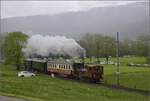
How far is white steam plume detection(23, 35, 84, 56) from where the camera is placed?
6519 cm

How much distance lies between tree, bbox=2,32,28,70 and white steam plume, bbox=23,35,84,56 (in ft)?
6.52

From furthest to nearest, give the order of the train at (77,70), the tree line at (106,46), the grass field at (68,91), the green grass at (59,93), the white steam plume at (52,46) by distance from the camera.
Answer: the tree line at (106,46)
the white steam plume at (52,46)
the train at (77,70)
the grass field at (68,91)
the green grass at (59,93)

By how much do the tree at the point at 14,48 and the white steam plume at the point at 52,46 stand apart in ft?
6.52

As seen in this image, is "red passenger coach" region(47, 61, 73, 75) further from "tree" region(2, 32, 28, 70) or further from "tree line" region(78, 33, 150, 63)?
"tree line" region(78, 33, 150, 63)

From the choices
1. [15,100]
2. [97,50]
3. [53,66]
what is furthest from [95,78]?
[97,50]

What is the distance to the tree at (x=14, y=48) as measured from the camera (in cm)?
8588

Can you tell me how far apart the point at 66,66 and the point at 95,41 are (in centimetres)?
6641

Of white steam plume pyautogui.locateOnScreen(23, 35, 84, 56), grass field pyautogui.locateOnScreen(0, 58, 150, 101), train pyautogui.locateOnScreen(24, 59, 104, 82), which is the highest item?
white steam plume pyautogui.locateOnScreen(23, 35, 84, 56)

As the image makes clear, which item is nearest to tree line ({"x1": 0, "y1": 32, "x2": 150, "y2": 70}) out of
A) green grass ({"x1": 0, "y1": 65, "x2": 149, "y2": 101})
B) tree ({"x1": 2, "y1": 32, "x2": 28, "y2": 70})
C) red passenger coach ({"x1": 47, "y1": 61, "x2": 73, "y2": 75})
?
tree ({"x1": 2, "y1": 32, "x2": 28, "y2": 70})

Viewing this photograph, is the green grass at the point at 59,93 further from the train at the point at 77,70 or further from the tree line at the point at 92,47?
the tree line at the point at 92,47

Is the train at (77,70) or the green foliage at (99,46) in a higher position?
the green foliage at (99,46)

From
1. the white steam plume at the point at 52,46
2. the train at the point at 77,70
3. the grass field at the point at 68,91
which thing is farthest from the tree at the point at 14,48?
the grass field at the point at 68,91

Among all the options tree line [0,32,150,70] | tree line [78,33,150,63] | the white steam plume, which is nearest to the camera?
the white steam plume

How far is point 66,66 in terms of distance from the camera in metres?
56.1
